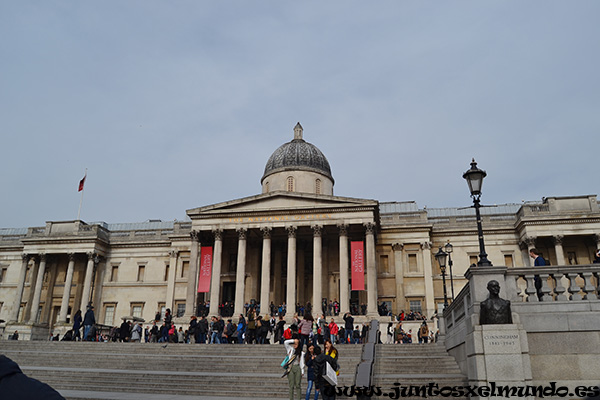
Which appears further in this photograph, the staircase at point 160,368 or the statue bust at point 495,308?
the staircase at point 160,368

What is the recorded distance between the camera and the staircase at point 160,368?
14.3m

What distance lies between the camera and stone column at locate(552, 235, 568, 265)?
34.7 m

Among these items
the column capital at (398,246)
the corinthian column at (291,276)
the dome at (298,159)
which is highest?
the dome at (298,159)

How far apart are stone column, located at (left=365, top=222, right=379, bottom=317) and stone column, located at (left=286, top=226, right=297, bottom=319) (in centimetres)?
525

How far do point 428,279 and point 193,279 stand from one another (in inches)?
735

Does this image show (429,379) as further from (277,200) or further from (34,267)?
(34,267)

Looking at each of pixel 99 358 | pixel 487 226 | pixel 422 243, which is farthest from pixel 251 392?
pixel 487 226

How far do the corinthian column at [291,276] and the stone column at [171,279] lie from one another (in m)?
13.3

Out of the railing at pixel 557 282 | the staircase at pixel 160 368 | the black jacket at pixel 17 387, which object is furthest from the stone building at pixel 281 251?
the black jacket at pixel 17 387

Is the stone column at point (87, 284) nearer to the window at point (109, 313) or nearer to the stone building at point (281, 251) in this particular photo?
the stone building at point (281, 251)

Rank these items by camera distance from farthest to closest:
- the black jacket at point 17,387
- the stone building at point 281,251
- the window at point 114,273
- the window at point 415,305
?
the window at point 114,273
the window at point 415,305
the stone building at point 281,251
the black jacket at point 17,387

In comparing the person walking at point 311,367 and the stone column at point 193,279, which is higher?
the stone column at point 193,279

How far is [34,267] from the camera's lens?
142 feet

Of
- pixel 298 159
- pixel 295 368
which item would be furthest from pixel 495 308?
pixel 298 159
